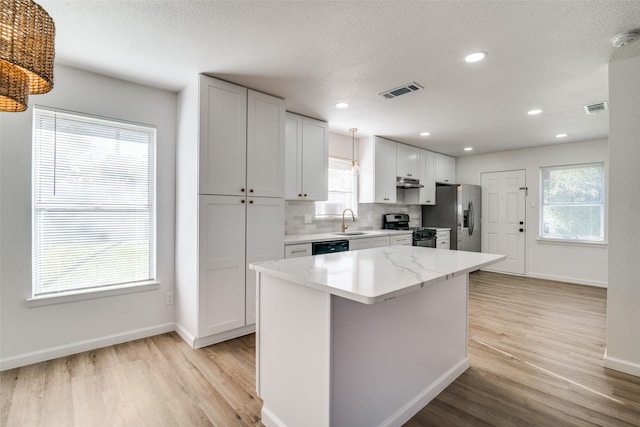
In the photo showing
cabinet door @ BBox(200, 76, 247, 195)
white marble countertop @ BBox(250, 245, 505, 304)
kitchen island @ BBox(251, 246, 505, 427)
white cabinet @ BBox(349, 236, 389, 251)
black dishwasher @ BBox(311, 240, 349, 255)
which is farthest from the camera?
white cabinet @ BBox(349, 236, 389, 251)

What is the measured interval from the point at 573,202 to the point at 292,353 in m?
5.85

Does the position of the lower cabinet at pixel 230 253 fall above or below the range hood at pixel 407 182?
below

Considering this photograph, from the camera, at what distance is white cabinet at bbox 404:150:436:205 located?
5.62 meters

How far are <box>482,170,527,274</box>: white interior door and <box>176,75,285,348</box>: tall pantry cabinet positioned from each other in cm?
486

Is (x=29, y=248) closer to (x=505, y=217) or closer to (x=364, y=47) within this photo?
(x=364, y=47)

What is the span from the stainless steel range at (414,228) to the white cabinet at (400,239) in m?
0.13

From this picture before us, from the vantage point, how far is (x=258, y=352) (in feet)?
5.90

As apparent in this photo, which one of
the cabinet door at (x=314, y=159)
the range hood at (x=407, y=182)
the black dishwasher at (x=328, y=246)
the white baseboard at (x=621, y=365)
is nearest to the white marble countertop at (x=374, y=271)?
the black dishwasher at (x=328, y=246)

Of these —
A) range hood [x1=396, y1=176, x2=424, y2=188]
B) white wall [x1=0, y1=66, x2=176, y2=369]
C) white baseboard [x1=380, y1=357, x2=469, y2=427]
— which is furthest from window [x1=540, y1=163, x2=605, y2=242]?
white wall [x1=0, y1=66, x2=176, y2=369]

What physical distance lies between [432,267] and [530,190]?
16.8ft

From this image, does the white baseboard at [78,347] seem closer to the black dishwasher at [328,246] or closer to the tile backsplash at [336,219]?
the black dishwasher at [328,246]

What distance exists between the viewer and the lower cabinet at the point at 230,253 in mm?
2674

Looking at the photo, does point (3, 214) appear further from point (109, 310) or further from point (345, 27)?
point (345, 27)

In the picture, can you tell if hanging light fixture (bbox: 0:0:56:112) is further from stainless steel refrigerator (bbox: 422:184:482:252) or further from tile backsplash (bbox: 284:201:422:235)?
stainless steel refrigerator (bbox: 422:184:482:252)
